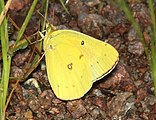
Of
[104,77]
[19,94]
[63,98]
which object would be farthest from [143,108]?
[19,94]

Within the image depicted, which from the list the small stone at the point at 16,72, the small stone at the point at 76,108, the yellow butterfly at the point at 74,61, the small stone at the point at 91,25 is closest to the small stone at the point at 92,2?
the small stone at the point at 91,25

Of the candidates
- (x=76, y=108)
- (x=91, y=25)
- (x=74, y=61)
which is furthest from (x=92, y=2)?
(x=76, y=108)

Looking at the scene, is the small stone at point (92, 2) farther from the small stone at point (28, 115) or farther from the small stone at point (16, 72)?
the small stone at point (28, 115)

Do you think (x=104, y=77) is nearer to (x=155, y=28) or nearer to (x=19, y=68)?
(x=19, y=68)

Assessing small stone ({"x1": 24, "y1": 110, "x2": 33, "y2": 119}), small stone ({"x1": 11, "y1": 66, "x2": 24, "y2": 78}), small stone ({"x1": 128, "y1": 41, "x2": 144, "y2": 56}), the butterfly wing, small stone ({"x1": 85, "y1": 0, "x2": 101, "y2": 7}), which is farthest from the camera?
small stone ({"x1": 85, "y1": 0, "x2": 101, "y2": 7})

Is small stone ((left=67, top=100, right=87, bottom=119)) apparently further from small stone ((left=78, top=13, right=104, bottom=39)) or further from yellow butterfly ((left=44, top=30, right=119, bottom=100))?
small stone ((left=78, top=13, right=104, bottom=39))

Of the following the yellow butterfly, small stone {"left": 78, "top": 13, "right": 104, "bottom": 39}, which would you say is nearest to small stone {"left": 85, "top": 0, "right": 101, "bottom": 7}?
small stone {"left": 78, "top": 13, "right": 104, "bottom": 39}

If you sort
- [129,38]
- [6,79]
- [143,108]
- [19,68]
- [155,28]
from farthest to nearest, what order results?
[129,38] → [19,68] → [143,108] → [6,79] → [155,28]
